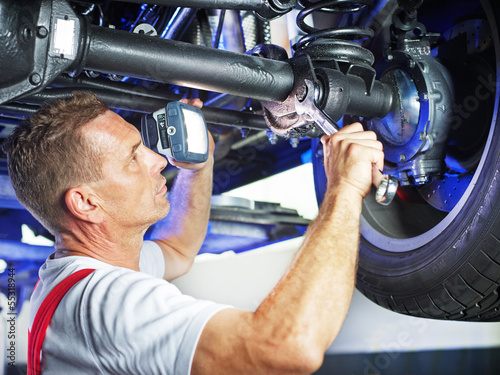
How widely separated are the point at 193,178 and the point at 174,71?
1.70 ft

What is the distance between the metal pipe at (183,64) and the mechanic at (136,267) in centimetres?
17

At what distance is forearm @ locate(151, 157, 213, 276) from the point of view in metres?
1.34

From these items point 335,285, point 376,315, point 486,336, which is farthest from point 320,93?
point 486,336

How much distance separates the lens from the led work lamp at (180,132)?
0.90 m

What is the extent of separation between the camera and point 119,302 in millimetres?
740

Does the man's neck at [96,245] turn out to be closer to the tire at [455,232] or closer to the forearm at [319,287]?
the forearm at [319,287]

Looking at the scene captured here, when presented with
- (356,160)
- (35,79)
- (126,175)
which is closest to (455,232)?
(356,160)

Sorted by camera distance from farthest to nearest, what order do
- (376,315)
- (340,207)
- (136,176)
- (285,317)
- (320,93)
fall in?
(376,315) → (136,176) → (320,93) → (340,207) → (285,317)

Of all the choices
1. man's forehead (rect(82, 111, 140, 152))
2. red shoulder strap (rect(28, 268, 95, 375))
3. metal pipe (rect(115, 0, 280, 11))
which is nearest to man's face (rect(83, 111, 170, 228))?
man's forehead (rect(82, 111, 140, 152))

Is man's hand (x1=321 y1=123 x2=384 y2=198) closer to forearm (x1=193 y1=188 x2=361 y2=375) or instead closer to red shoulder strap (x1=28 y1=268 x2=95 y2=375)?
forearm (x1=193 y1=188 x2=361 y2=375)

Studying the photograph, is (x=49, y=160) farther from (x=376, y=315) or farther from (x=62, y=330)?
(x=376, y=315)

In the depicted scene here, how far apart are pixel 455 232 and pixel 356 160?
11.1 inches

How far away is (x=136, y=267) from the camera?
1.12 m

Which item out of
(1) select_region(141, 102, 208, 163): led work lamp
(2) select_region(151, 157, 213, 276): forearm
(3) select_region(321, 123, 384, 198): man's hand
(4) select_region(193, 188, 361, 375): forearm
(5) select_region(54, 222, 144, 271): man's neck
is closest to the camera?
(4) select_region(193, 188, 361, 375): forearm
